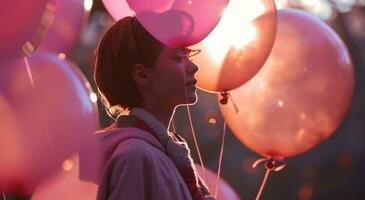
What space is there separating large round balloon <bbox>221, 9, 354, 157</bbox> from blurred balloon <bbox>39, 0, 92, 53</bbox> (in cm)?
59

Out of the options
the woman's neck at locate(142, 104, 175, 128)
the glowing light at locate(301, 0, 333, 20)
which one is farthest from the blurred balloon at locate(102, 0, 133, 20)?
the glowing light at locate(301, 0, 333, 20)

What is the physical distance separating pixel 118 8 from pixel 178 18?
32 cm

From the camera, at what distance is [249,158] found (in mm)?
8547

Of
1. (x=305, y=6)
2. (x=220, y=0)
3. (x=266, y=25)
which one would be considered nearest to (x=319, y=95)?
(x=266, y=25)

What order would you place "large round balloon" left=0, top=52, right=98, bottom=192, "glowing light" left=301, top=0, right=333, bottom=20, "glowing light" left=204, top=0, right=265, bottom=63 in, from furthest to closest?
"glowing light" left=301, top=0, right=333, bottom=20
"glowing light" left=204, top=0, right=265, bottom=63
"large round balloon" left=0, top=52, right=98, bottom=192

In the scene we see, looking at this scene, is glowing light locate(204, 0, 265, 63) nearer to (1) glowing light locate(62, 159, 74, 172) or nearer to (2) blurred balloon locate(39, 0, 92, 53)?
(2) blurred balloon locate(39, 0, 92, 53)

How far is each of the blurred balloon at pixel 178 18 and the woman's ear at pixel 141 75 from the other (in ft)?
0.31

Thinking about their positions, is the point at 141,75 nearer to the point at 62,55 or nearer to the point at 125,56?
the point at 125,56

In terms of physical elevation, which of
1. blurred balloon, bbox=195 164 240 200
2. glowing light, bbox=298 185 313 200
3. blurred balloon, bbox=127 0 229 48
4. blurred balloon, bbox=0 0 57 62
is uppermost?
blurred balloon, bbox=0 0 57 62

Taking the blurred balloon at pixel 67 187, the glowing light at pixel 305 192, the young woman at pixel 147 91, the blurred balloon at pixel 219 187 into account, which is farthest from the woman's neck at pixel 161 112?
the glowing light at pixel 305 192

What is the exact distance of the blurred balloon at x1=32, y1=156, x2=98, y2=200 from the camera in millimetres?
2002

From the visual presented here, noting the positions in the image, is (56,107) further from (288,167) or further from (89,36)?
(288,167)

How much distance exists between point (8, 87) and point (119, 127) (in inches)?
12.3

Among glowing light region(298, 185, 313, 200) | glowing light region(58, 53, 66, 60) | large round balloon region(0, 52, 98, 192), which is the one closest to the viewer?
large round balloon region(0, 52, 98, 192)
